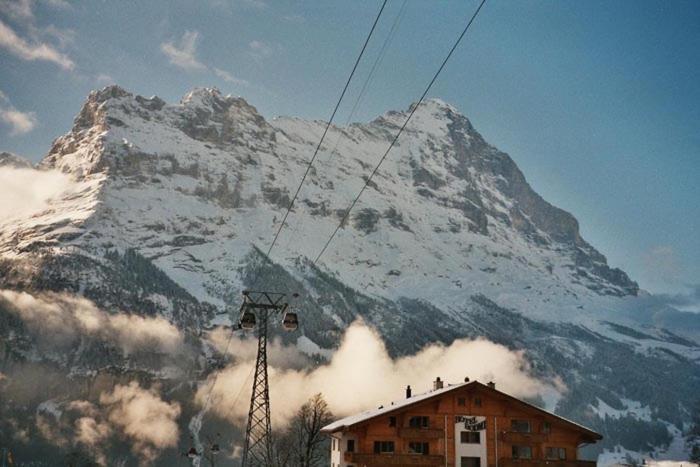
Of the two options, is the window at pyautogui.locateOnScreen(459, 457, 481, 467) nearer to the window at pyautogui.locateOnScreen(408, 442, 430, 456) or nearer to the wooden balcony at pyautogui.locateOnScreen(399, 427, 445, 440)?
the wooden balcony at pyautogui.locateOnScreen(399, 427, 445, 440)

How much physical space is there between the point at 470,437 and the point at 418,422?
4.09m

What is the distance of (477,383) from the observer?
60.4 meters

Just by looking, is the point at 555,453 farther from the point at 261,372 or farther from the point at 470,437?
the point at 261,372

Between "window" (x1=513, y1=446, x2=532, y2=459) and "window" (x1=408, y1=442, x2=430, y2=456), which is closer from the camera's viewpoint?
"window" (x1=408, y1=442, x2=430, y2=456)

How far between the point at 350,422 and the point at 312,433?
13.0m

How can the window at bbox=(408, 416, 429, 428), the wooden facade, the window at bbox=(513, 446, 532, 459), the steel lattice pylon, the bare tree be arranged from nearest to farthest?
the steel lattice pylon, the bare tree, the wooden facade, the window at bbox=(513, 446, 532, 459), the window at bbox=(408, 416, 429, 428)

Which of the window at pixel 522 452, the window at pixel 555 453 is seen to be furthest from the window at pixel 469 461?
A: the window at pixel 555 453

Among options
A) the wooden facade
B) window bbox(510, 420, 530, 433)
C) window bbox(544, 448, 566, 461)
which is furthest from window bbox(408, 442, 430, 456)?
window bbox(544, 448, 566, 461)

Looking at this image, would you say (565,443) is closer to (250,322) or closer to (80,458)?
(250,322)

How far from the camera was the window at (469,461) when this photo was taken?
192ft

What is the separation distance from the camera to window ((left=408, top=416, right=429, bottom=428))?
60.1 metres

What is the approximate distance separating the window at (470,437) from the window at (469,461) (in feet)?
4.17

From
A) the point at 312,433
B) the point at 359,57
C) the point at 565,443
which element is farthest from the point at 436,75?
the point at 565,443

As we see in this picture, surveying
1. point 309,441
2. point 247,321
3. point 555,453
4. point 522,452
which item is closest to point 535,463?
point 522,452
